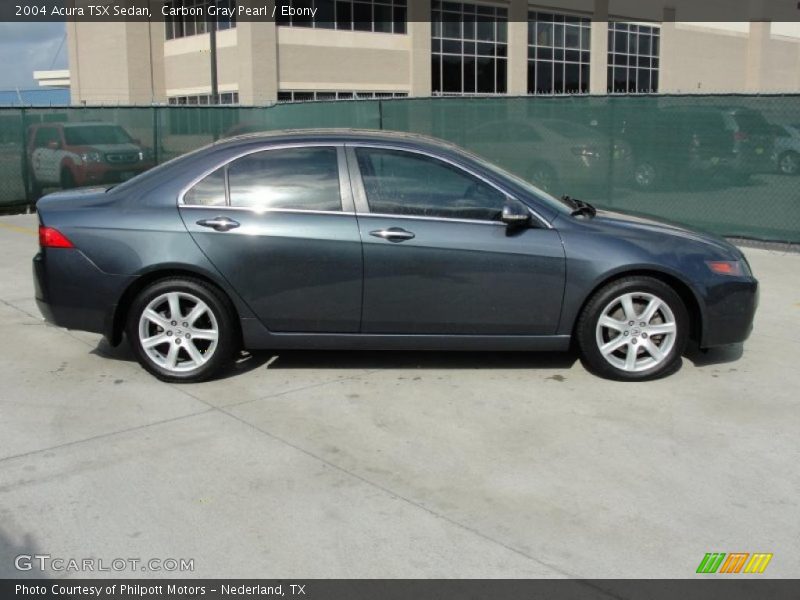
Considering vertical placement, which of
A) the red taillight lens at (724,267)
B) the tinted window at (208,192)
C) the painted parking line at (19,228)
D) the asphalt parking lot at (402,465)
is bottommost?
the asphalt parking lot at (402,465)

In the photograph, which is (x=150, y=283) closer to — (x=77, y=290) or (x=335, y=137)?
(x=77, y=290)

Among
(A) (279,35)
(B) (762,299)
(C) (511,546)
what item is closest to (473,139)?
(B) (762,299)

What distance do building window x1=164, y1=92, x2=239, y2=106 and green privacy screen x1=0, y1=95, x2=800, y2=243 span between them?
16469mm

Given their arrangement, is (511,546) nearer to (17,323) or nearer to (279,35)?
(17,323)

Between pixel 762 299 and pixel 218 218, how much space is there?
541 centimetres

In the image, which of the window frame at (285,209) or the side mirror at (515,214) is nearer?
the side mirror at (515,214)

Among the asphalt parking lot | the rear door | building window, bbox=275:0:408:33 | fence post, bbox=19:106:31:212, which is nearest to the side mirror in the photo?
the rear door

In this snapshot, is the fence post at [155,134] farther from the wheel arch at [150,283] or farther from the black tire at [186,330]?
the black tire at [186,330]

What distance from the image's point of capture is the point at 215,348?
6.14 meters

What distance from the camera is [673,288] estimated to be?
629 centimetres

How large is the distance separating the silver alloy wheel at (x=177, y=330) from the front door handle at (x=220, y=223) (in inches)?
18.1

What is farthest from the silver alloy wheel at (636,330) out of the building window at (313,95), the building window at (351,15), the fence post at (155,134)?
the building window at (351,15)

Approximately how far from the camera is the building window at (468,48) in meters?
39.6

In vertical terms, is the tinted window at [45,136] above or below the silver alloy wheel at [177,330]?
above
